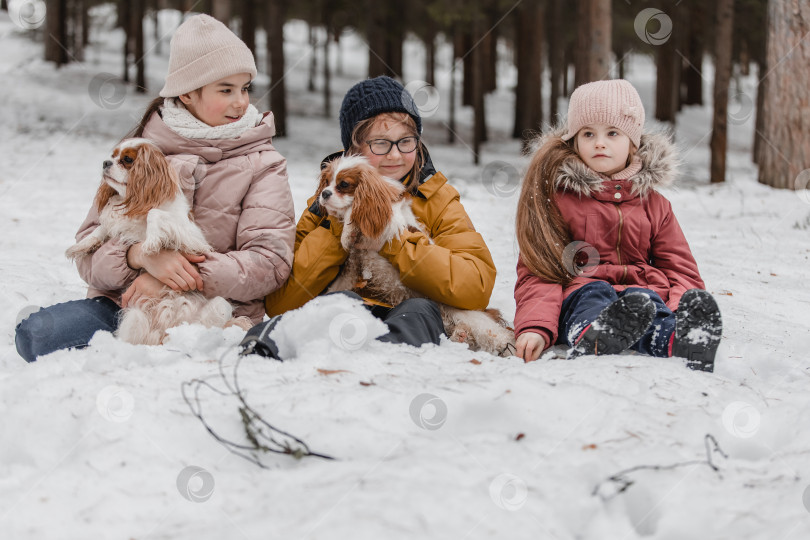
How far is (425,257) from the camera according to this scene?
3.59m

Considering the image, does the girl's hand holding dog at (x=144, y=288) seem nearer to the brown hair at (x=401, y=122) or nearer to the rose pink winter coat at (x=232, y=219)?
the rose pink winter coat at (x=232, y=219)

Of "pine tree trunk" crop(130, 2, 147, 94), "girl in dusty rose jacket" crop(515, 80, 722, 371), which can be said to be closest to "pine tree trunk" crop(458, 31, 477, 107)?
"pine tree trunk" crop(130, 2, 147, 94)

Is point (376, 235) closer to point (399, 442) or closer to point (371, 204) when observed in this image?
point (371, 204)

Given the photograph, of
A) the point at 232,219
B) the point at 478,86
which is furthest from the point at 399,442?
the point at 478,86

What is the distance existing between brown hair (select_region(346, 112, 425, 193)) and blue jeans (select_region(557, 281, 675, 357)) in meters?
1.08

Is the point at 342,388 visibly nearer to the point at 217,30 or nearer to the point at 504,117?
the point at 217,30

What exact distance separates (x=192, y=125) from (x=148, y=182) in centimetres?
45

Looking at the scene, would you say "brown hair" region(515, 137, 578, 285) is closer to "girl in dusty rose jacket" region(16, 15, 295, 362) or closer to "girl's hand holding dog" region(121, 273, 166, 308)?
"girl in dusty rose jacket" region(16, 15, 295, 362)

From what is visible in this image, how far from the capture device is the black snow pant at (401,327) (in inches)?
119

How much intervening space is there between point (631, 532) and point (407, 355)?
130 centimetres

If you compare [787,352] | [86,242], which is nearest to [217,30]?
[86,242]

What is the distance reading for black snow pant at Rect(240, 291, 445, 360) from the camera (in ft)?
9.91

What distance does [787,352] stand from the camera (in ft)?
11.9

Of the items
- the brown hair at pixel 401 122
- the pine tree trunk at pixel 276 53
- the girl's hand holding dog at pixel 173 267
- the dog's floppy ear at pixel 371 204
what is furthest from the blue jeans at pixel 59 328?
the pine tree trunk at pixel 276 53
